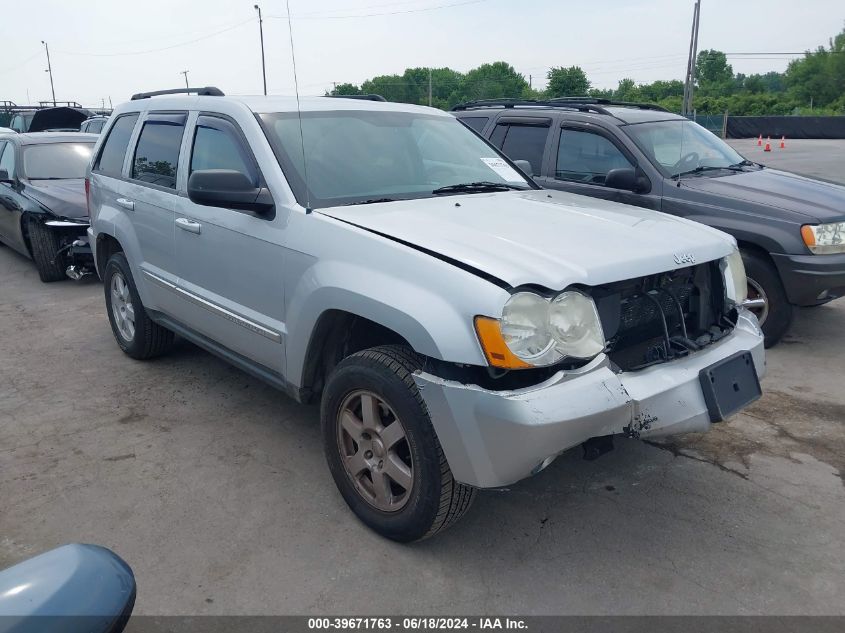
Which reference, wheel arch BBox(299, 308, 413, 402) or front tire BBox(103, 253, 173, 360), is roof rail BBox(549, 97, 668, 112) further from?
wheel arch BBox(299, 308, 413, 402)

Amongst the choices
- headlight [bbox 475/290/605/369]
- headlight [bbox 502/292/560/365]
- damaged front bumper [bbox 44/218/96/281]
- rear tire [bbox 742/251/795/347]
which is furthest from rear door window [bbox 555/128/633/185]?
damaged front bumper [bbox 44/218/96/281]

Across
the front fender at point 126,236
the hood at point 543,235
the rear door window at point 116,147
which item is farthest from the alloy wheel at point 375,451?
the rear door window at point 116,147

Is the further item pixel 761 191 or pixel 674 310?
pixel 761 191

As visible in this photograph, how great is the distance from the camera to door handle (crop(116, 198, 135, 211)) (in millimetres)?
4676

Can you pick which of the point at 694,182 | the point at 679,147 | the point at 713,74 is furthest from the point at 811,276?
the point at 713,74

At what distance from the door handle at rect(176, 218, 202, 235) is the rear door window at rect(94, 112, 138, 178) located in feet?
4.01

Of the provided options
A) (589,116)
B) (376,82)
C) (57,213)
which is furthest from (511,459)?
(376,82)

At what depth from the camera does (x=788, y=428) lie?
4051 mm

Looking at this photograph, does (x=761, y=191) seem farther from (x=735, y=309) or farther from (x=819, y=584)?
(x=819, y=584)

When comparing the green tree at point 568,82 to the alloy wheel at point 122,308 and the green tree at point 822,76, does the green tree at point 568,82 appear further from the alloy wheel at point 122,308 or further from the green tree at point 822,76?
the alloy wheel at point 122,308

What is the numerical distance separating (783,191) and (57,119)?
2037 cm

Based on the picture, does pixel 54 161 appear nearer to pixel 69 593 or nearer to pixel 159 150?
pixel 159 150

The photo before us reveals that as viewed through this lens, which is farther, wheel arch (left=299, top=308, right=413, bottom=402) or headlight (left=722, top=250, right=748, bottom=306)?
headlight (left=722, top=250, right=748, bottom=306)

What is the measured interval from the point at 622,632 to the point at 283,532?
57.3 inches
